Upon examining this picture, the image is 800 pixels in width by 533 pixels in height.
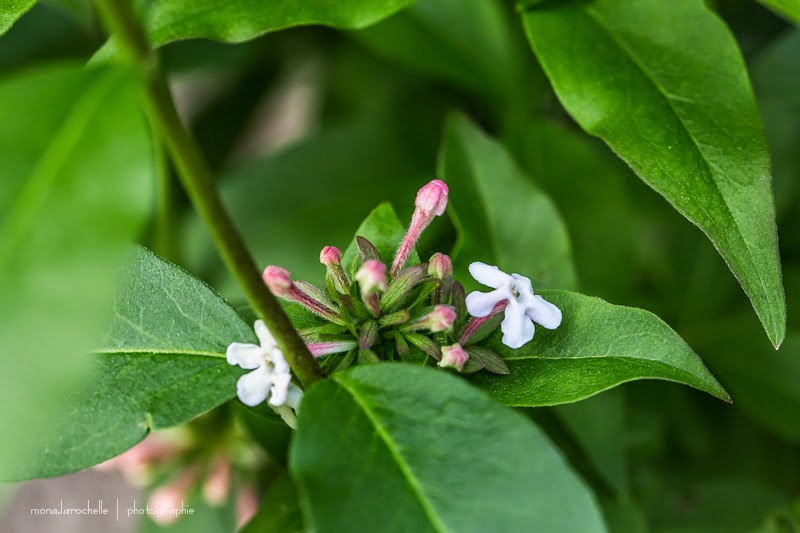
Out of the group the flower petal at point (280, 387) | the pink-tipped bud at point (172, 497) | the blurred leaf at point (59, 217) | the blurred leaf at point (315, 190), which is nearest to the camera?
the blurred leaf at point (59, 217)

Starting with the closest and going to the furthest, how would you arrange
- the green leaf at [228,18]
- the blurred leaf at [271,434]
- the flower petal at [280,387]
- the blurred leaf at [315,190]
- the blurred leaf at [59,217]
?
the blurred leaf at [59,217]
the flower petal at [280,387]
the green leaf at [228,18]
the blurred leaf at [271,434]
the blurred leaf at [315,190]

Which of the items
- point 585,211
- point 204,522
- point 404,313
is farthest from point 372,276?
point 204,522

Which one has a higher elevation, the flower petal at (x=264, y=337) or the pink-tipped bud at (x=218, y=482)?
the flower petal at (x=264, y=337)

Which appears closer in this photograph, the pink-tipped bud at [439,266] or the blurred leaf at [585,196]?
the pink-tipped bud at [439,266]

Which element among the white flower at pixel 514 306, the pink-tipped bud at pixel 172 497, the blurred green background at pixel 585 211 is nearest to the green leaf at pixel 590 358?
the white flower at pixel 514 306

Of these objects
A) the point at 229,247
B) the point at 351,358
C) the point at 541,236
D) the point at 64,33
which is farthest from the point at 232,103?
the point at 229,247

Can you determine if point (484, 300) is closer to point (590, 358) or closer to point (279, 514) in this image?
point (590, 358)

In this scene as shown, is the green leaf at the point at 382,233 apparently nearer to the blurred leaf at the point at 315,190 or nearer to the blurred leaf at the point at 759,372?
the blurred leaf at the point at 315,190

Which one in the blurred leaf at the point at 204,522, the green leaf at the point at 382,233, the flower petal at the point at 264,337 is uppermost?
the flower petal at the point at 264,337
